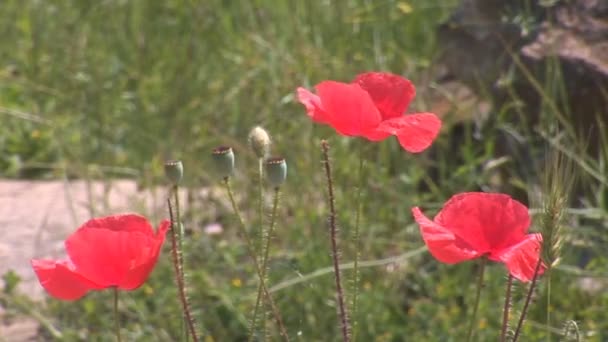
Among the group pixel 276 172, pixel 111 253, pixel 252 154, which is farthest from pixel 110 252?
pixel 252 154

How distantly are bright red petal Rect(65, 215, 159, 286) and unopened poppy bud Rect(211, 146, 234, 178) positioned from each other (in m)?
0.14

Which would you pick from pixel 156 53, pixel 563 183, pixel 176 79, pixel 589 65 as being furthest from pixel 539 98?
pixel 563 183

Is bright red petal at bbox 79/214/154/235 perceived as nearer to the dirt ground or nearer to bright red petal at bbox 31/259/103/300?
bright red petal at bbox 31/259/103/300

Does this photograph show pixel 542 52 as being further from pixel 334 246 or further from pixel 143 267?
pixel 143 267

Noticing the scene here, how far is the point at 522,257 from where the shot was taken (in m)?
1.70

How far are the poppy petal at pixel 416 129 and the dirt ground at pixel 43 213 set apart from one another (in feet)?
5.51

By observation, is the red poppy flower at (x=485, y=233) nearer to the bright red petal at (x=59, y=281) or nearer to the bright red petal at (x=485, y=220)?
the bright red petal at (x=485, y=220)

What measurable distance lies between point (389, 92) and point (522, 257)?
1.06 ft

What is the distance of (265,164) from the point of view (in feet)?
6.01

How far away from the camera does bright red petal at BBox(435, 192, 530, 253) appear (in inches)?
66.1

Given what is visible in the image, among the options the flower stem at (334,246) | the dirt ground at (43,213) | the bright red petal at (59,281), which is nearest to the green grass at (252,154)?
the dirt ground at (43,213)

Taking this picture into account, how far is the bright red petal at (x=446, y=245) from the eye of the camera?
1674mm

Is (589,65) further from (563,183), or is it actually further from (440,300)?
(563,183)

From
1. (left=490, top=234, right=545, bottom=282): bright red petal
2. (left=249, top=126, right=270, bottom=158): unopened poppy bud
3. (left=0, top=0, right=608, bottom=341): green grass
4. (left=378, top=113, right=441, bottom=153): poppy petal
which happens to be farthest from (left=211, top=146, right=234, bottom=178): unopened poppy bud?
(left=0, top=0, right=608, bottom=341): green grass
